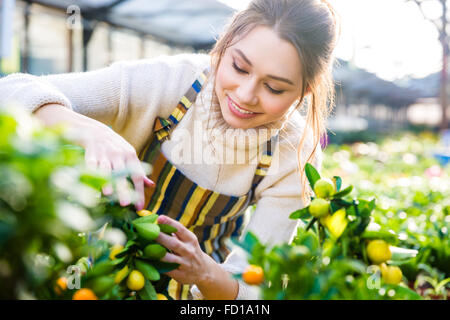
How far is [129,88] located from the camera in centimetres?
130

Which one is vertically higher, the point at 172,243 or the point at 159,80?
the point at 159,80

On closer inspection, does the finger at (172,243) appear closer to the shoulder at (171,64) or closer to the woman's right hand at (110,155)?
the woman's right hand at (110,155)

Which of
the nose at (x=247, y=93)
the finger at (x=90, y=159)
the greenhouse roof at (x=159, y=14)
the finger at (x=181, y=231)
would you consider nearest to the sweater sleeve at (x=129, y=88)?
the nose at (x=247, y=93)

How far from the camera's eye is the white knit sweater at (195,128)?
1256mm

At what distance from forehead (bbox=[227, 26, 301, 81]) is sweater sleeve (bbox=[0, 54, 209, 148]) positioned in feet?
1.08

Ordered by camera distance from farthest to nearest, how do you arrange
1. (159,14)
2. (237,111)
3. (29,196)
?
(159,14) < (237,111) < (29,196)

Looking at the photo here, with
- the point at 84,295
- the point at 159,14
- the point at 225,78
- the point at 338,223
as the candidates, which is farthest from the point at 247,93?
the point at 159,14

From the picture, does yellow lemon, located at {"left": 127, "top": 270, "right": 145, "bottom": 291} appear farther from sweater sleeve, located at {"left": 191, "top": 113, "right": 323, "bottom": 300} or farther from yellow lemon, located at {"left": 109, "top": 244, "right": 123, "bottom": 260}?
sweater sleeve, located at {"left": 191, "top": 113, "right": 323, "bottom": 300}

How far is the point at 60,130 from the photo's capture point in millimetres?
466

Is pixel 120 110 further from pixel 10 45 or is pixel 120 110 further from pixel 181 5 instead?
pixel 181 5

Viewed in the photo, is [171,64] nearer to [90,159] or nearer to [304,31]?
[304,31]

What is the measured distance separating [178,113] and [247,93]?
0.32 metres

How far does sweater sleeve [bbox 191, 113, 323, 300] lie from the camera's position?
4.43ft

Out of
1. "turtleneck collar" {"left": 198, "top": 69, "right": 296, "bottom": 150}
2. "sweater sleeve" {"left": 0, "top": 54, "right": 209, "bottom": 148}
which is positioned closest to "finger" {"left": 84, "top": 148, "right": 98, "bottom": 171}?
"sweater sleeve" {"left": 0, "top": 54, "right": 209, "bottom": 148}
